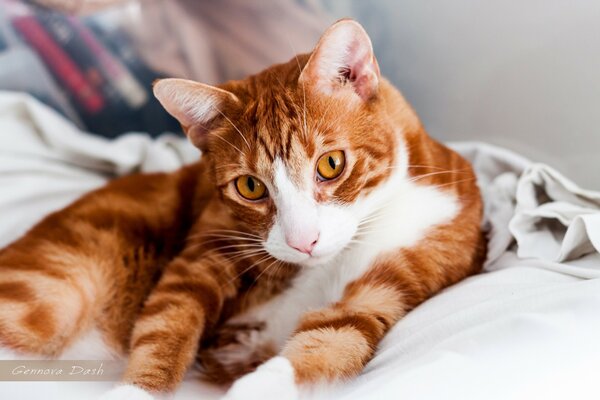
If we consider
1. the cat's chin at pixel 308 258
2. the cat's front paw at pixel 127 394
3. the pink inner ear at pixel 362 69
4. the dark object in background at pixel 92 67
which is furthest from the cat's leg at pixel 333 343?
the dark object in background at pixel 92 67

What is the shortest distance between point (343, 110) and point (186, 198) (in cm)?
75

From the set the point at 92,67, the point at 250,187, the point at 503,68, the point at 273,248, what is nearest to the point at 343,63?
the point at 250,187

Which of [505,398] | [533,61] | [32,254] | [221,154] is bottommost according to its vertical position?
[32,254]

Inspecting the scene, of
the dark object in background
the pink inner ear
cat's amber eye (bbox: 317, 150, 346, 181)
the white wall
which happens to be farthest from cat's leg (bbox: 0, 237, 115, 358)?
the white wall

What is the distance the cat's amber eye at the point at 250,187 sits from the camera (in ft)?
4.84

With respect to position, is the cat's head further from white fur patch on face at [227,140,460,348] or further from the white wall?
the white wall

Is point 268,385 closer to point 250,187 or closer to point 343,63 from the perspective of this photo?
point 250,187

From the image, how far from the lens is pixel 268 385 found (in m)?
1.18

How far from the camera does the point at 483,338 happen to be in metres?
1.12

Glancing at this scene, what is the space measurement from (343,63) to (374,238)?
481 mm

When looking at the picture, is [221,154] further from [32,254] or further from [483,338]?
[483,338]

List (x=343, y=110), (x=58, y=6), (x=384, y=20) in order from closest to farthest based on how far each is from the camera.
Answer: (x=343, y=110)
(x=384, y=20)
(x=58, y=6)

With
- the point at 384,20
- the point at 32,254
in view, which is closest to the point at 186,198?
the point at 32,254

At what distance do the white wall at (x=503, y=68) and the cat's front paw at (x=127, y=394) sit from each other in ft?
5.14
